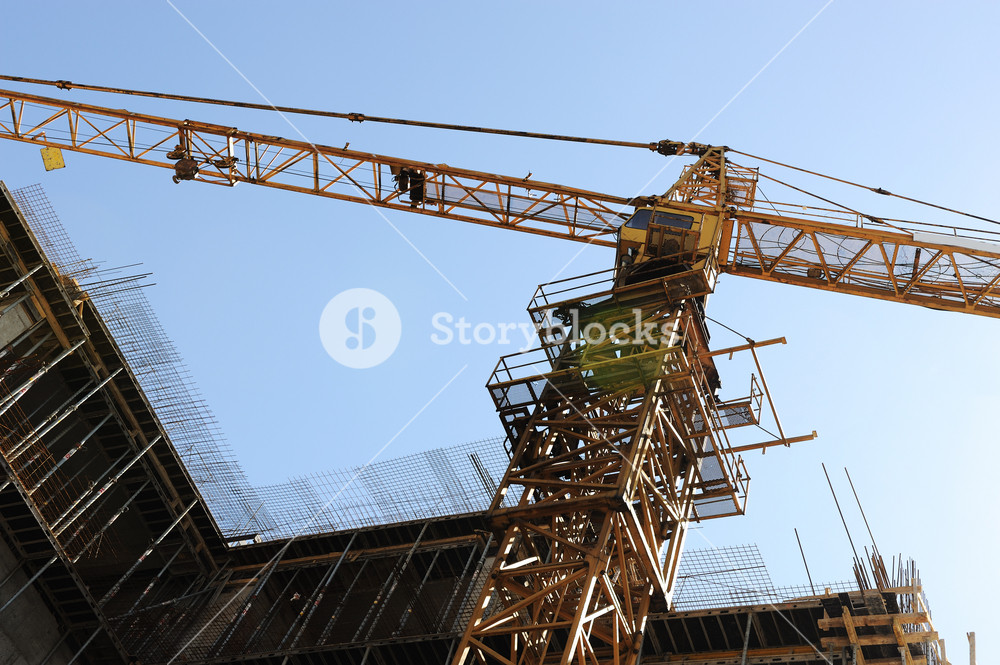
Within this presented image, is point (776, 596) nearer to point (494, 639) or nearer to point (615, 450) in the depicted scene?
point (494, 639)

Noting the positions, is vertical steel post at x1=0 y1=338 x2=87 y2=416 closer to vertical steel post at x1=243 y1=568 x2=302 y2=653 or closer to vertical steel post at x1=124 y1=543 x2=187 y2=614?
vertical steel post at x1=124 y1=543 x2=187 y2=614

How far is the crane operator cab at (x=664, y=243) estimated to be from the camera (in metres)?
20.1

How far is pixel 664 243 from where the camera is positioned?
21094 mm

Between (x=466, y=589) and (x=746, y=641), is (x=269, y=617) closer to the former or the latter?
(x=466, y=589)

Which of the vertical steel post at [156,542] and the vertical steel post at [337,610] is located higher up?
the vertical steel post at [156,542]

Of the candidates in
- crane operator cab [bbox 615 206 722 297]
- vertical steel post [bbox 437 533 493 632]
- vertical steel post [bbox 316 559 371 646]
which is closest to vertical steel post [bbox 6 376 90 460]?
vertical steel post [bbox 316 559 371 646]

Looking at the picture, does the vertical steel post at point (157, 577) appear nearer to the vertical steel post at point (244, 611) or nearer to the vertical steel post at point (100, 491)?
the vertical steel post at point (244, 611)

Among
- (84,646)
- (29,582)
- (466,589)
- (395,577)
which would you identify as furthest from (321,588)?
(29,582)

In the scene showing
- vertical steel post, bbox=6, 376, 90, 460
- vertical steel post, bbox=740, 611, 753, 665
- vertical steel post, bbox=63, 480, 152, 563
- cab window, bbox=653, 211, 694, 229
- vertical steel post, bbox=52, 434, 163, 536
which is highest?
cab window, bbox=653, 211, 694, 229

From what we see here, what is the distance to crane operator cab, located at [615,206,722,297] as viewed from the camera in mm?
20109

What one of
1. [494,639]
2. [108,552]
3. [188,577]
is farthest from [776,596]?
[108,552]

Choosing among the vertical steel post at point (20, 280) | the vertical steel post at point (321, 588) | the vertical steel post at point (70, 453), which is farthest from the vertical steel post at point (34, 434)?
the vertical steel post at point (321, 588)

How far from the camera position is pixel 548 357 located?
59.5 feet

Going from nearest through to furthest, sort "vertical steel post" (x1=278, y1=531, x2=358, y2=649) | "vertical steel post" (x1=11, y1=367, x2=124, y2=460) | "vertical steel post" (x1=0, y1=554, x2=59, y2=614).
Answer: "vertical steel post" (x1=0, y1=554, x2=59, y2=614) < "vertical steel post" (x1=11, y1=367, x2=124, y2=460) < "vertical steel post" (x1=278, y1=531, x2=358, y2=649)
